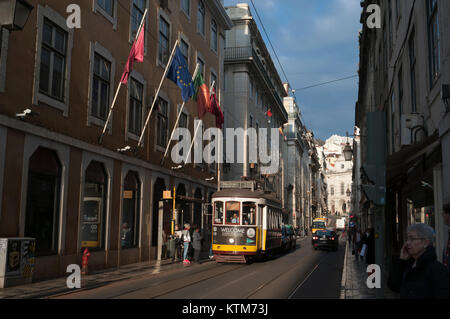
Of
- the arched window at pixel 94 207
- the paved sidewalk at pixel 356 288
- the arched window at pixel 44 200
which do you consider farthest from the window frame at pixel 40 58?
the paved sidewalk at pixel 356 288

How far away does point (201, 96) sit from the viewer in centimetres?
2267

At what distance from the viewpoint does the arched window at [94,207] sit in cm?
1603

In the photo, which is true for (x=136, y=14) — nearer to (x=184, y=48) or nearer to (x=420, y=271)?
(x=184, y=48)

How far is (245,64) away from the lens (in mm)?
40375

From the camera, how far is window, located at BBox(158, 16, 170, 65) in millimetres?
22828

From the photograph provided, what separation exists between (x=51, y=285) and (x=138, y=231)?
26.3 ft

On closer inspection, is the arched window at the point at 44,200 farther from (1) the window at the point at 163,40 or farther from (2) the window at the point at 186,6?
(2) the window at the point at 186,6

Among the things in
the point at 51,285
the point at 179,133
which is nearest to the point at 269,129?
the point at 179,133

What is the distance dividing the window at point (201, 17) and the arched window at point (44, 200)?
1747 centimetres

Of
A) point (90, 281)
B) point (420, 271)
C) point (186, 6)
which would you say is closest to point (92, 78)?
point (90, 281)

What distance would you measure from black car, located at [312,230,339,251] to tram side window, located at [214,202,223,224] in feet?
47.5

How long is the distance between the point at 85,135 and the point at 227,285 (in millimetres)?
7365
